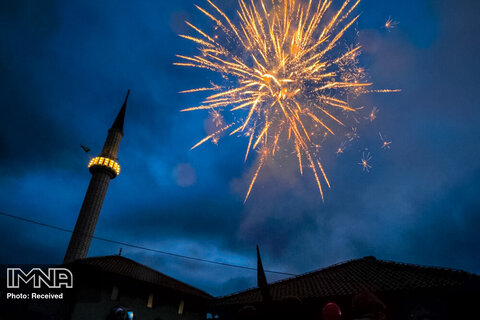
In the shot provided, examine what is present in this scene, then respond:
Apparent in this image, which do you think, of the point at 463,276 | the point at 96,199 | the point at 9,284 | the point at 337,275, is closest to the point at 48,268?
the point at 9,284

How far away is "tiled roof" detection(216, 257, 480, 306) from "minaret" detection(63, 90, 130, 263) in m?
14.1

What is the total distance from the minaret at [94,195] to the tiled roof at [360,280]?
14.1m

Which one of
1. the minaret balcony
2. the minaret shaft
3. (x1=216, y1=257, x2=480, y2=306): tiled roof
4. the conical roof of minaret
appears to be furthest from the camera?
the conical roof of minaret

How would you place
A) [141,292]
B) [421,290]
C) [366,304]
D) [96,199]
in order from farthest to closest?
[96,199] → [141,292] → [421,290] → [366,304]

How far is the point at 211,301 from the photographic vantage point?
1667 cm

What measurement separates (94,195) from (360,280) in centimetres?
2356

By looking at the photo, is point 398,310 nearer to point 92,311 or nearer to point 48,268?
point 92,311

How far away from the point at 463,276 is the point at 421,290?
5.29 feet

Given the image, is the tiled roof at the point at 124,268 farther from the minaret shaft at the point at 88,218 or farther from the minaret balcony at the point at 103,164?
the minaret balcony at the point at 103,164

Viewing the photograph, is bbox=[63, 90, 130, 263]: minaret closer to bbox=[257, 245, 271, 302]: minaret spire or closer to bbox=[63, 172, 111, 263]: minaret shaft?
bbox=[63, 172, 111, 263]: minaret shaft

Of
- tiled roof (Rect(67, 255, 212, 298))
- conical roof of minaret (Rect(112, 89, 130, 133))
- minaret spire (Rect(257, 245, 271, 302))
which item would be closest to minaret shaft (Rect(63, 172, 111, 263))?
tiled roof (Rect(67, 255, 212, 298))

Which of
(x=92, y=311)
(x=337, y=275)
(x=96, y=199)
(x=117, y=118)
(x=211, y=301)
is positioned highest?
(x=117, y=118)

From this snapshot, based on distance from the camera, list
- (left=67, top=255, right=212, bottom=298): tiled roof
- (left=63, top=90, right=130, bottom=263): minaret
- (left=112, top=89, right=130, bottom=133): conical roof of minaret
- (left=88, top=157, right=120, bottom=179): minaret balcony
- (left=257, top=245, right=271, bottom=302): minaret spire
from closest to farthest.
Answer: (left=257, top=245, right=271, bottom=302): minaret spire → (left=67, top=255, right=212, bottom=298): tiled roof → (left=63, top=90, right=130, bottom=263): minaret → (left=88, top=157, right=120, bottom=179): minaret balcony → (left=112, top=89, right=130, bottom=133): conical roof of minaret

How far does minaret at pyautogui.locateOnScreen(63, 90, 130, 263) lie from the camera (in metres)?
22.8
